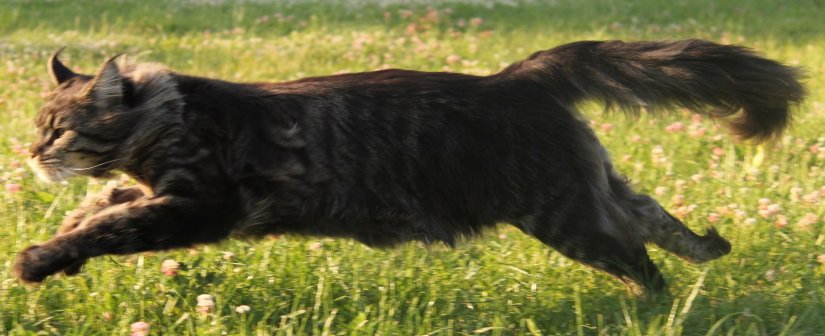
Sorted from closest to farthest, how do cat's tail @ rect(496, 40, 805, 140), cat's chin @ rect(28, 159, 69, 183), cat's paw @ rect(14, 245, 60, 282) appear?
cat's paw @ rect(14, 245, 60, 282)
cat's chin @ rect(28, 159, 69, 183)
cat's tail @ rect(496, 40, 805, 140)

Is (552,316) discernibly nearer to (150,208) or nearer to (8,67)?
(150,208)

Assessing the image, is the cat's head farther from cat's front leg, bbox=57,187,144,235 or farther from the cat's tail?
the cat's tail

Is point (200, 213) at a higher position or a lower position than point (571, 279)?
higher

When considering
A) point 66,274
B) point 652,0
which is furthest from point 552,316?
point 652,0

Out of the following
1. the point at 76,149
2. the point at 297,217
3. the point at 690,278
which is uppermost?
the point at 76,149

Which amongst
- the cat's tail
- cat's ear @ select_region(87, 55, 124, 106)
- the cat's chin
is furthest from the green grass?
cat's ear @ select_region(87, 55, 124, 106)

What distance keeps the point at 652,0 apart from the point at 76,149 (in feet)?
35.9

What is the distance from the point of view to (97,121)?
4105 millimetres

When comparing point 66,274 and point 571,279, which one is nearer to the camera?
point 66,274

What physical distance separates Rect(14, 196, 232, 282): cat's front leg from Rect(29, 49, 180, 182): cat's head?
266mm

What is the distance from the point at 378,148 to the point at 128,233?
40.4 inches

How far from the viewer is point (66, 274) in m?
4.15

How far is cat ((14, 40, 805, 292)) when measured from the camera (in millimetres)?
4062

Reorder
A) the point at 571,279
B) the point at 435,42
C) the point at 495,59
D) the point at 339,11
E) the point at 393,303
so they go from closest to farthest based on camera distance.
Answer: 1. the point at 393,303
2. the point at 571,279
3. the point at 495,59
4. the point at 435,42
5. the point at 339,11
